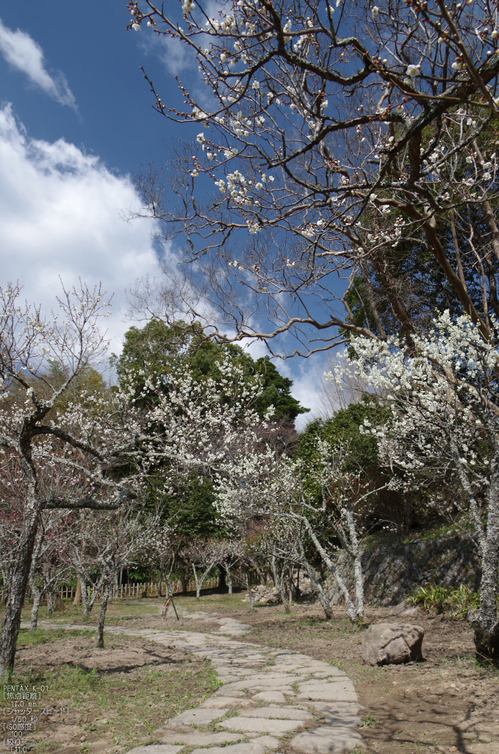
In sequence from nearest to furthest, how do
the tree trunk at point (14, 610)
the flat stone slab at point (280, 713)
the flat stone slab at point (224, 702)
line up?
1. the flat stone slab at point (280, 713)
2. the flat stone slab at point (224, 702)
3. the tree trunk at point (14, 610)

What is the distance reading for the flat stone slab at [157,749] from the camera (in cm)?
274

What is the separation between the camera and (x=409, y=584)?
31.3ft

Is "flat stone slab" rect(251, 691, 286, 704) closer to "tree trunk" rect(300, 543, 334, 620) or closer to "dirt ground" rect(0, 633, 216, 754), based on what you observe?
"dirt ground" rect(0, 633, 216, 754)

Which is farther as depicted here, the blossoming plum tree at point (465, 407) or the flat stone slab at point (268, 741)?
the blossoming plum tree at point (465, 407)

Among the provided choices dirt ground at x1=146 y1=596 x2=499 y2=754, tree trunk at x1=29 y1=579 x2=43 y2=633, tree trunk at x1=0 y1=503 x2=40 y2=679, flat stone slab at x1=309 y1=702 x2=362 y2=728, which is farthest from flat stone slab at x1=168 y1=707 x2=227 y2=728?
tree trunk at x1=29 y1=579 x2=43 y2=633

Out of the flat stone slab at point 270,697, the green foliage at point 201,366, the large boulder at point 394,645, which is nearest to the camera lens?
the flat stone slab at point 270,697

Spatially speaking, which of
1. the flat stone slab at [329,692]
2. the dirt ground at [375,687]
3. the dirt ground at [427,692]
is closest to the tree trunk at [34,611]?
the dirt ground at [375,687]

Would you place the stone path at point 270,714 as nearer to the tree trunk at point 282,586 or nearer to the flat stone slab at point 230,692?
the flat stone slab at point 230,692

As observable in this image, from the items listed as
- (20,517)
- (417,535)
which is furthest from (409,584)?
(20,517)

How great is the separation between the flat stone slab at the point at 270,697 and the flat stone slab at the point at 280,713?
25 cm

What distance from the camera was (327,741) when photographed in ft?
9.36

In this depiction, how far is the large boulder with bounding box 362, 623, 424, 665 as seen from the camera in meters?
4.86

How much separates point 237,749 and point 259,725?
56 centimetres

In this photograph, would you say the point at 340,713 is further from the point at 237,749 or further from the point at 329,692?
the point at 237,749
